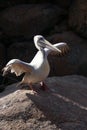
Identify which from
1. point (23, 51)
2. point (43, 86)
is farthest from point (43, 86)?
point (23, 51)

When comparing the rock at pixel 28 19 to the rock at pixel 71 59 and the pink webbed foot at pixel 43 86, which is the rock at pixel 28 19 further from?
the pink webbed foot at pixel 43 86

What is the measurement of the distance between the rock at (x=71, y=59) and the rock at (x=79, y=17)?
219 millimetres

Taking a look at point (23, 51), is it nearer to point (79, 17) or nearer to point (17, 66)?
point (79, 17)

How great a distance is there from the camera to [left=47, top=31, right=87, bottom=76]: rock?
29.4 feet

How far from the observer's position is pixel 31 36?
31.0 ft

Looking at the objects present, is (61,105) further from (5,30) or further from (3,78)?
(5,30)

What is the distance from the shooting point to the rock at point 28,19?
30.7 feet

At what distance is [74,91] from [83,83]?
0.83 meters

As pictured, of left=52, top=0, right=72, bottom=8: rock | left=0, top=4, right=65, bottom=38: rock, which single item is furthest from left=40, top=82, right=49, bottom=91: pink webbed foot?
left=52, top=0, right=72, bottom=8: rock

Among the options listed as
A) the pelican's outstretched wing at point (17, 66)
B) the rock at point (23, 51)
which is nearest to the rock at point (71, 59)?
the rock at point (23, 51)

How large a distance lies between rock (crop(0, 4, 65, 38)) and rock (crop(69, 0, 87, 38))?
306 mm

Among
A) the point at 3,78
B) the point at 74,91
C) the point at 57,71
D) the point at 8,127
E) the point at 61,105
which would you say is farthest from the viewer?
the point at 57,71

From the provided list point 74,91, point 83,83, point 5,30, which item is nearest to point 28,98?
point 74,91

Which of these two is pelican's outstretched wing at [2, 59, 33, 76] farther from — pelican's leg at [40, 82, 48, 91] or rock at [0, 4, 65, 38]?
rock at [0, 4, 65, 38]
